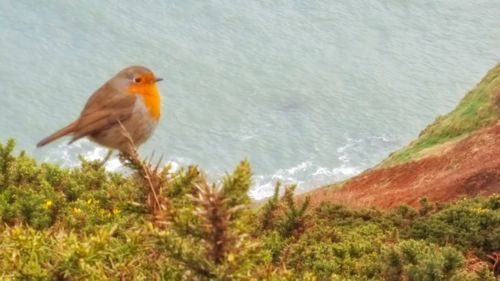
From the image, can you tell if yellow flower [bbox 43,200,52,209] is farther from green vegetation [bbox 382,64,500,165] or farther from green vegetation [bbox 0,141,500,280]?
green vegetation [bbox 382,64,500,165]

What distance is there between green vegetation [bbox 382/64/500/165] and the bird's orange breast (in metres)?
21.7

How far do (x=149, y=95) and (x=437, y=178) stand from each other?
17111 millimetres

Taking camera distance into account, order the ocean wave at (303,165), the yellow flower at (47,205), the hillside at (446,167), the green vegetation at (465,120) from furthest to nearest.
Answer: the ocean wave at (303,165) < the green vegetation at (465,120) < the hillside at (446,167) < the yellow flower at (47,205)

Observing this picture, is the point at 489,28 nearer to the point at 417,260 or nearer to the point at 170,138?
the point at 170,138

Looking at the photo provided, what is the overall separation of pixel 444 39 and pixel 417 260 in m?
64.4

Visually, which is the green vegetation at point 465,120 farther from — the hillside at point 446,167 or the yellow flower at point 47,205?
the yellow flower at point 47,205

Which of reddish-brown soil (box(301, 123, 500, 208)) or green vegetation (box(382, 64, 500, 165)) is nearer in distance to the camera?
reddish-brown soil (box(301, 123, 500, 208))

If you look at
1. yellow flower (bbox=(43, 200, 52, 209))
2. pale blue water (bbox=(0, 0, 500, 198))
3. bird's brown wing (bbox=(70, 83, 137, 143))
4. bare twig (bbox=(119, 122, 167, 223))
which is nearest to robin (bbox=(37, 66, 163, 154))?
bird's brown wing (bbox=(70, 83, 137, 143))

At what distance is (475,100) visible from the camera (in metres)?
30.6

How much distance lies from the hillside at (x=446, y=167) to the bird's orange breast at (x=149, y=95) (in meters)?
9.47

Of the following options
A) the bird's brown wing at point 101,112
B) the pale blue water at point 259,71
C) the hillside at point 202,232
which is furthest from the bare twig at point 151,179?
the pale blue water at point 259,71

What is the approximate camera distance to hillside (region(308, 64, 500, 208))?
18.7 meters

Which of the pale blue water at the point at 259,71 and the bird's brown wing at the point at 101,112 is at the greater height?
the pale blue water at the point at 259,71

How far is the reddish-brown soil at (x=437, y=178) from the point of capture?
18531 millimetres
